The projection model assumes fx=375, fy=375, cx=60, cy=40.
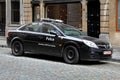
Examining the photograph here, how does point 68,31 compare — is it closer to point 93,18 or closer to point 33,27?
point 33,27

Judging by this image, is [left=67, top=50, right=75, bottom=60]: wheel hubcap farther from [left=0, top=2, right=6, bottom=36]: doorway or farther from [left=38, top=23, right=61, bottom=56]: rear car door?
[left=0, top=2, right=6, bottom=36]: doorway

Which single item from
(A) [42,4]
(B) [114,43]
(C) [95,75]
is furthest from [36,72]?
(A) [42,4]

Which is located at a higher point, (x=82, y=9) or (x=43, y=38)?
(x=82, y=9)

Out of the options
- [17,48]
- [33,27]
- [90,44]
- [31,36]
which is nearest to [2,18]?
[17,48]

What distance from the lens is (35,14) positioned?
84.8 feet

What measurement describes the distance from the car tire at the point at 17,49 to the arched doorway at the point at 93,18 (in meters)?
7.14

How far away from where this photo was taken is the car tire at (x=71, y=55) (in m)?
13.8

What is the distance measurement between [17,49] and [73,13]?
7933 millimetres

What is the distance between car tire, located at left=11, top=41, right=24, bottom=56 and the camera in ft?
52.7

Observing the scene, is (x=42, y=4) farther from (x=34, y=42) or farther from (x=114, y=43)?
(x=34, y=42)

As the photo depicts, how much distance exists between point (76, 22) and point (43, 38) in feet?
27.6

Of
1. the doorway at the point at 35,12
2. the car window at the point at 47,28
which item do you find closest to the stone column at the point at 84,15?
the doorway at the point at 35,12

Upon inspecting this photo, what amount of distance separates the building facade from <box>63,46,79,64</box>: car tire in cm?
741

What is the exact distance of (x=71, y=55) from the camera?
1404cm
